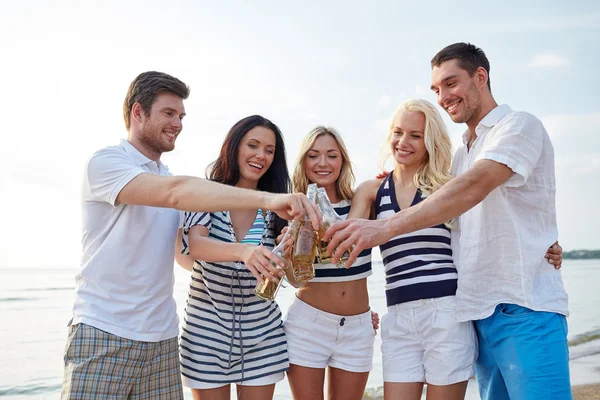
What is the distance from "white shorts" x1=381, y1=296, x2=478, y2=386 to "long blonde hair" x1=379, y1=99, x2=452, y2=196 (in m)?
0.73

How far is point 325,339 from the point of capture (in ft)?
12.1

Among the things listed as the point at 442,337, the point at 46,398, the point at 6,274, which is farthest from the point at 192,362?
the point at 6,274

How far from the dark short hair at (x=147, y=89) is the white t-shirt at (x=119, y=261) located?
1.11 feet

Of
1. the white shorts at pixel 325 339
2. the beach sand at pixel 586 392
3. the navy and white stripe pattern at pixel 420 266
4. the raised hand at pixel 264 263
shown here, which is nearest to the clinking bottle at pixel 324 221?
the raised hand at pixel 264 263

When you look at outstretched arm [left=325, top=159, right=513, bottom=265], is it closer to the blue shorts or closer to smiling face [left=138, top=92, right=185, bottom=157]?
the blue shorts

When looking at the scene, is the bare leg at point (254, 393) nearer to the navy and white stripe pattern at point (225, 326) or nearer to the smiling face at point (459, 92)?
the navy and white stripe pattern at point (225, 326)

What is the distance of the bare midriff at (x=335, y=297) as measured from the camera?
376 cm

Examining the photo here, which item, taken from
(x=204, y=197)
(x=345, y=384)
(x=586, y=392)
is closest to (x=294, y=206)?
(x=204, y=197)

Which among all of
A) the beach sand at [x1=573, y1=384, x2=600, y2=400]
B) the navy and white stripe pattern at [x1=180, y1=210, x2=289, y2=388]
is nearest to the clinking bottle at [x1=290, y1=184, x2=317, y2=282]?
the navy and white stripe pattern at [x1=180, y1=210, x2=289, y2=388]

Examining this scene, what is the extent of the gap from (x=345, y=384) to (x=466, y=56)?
2214 mm

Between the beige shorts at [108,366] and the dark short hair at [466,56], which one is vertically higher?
the dark short hair at [466,56]

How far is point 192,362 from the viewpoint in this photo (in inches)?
133

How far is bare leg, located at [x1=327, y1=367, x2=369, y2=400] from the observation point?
375cm

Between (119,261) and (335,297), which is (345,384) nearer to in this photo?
(335,297)
